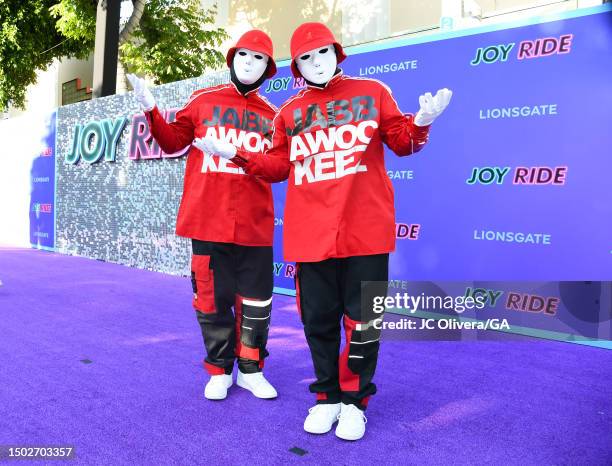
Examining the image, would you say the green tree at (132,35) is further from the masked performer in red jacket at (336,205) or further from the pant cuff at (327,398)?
the pant cuff at (327,398)

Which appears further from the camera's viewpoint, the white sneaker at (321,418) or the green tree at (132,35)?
the green tree at (132,35)

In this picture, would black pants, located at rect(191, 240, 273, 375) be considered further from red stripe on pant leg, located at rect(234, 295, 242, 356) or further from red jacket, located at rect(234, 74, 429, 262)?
red jacket, located at rect(234, 74, 429, 262)

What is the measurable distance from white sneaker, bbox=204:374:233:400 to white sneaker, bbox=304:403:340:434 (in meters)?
0.43

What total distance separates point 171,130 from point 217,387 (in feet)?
3.61

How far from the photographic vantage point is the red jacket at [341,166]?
188 cm

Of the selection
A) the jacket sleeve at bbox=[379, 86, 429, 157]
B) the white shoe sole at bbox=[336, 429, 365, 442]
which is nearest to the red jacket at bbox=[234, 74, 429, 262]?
the jacket sleeve at bbox=[379, 86, 429, 157]

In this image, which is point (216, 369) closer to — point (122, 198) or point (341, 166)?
point (341, 166)

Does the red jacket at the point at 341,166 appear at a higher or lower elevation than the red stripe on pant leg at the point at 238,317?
higher

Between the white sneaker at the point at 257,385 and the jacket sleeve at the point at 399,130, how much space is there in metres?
1.12

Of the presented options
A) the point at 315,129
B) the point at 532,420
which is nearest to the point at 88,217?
the point at 315,129

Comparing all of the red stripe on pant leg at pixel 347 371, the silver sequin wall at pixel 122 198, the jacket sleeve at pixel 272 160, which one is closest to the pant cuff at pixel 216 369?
the red stripe on pant leg at pixel 347 371

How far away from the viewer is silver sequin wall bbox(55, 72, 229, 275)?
5508mm

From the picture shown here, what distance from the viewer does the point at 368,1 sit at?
32.4 feet

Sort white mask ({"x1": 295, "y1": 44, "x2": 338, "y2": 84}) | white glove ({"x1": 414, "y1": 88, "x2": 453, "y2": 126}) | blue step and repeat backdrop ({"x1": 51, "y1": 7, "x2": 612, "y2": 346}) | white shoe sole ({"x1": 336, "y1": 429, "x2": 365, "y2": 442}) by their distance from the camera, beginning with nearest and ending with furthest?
white glove ({"x1": 414, "y1": 88, "x2": 453, "y2": 126}), white shoe sole ({"x1": 336, "y1": 429, "x2": 365, "y2": 442}), white mask ({"x1": 295, "y1": 44, "x2": 338, "y2": 84}), blue step and repeat backdrop ({"x1": 51, "y1": 7, "x2": 612, "y2": 346})
